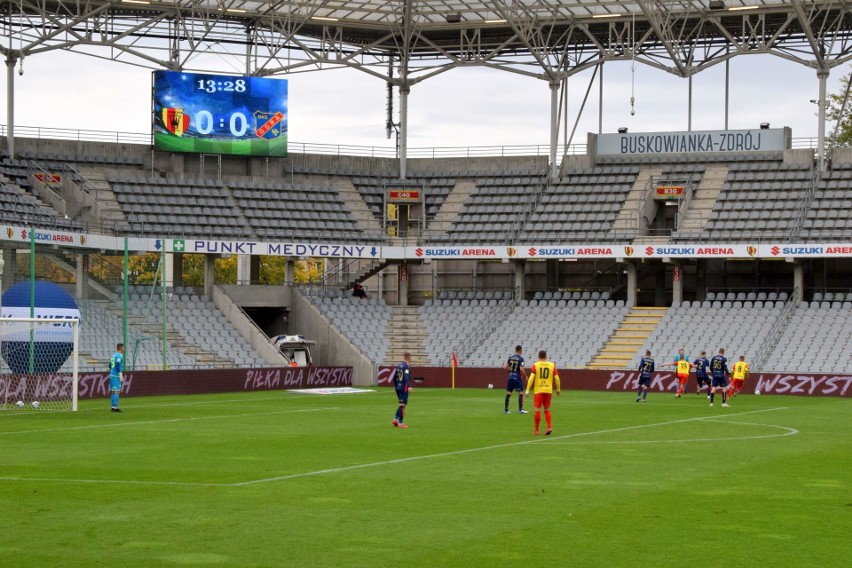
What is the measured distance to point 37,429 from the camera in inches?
1101

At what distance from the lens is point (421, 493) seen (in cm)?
1725

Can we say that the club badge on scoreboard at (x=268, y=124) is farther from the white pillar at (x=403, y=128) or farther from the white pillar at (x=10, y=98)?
the white pillar at (x=10, y=98)

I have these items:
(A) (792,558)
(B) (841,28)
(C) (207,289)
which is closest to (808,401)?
(B) (841,28)

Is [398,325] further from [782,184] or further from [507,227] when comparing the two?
[782,184]

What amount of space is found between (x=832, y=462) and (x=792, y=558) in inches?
376

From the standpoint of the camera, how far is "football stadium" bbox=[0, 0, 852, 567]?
29.2 metres

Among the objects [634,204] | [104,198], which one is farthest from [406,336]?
[104,198]

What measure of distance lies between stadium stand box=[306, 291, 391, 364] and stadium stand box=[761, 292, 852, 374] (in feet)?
56.7

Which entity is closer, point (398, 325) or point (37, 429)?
point (37, 429)

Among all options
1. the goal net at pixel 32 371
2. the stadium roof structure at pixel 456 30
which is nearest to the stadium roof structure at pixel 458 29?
the stadium roof structure at pixel 456 30

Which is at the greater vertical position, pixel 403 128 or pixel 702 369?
pixel 403 128

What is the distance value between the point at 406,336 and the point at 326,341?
4041 millimetres

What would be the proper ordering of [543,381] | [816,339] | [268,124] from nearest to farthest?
1. [543,381]
2. [816,339]
3. [268,124]

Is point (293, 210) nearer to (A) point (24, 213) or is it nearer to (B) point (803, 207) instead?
(A) point (24, 213)
